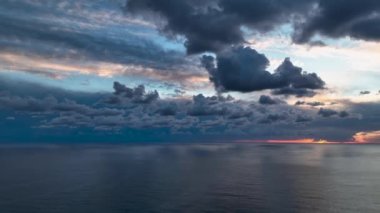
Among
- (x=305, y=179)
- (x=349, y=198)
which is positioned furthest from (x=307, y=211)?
(x=305, y=179)

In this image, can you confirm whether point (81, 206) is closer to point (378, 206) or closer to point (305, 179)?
point (378, 206)

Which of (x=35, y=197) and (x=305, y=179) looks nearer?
(x=35, y=197)

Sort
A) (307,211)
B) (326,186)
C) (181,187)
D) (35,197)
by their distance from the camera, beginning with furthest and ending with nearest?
(326,186), (181,187), (35,197), (307,211)

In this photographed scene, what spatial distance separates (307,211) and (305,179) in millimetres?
63474

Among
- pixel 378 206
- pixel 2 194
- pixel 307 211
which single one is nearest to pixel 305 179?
pixel 378 206

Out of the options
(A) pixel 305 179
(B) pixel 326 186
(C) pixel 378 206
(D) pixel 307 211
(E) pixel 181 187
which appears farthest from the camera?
(A) pixel 305 179

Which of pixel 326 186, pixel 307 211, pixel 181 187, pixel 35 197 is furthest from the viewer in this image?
pixel 326 186

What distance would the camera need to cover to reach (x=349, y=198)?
10725cm

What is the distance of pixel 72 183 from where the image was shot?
13112 centimetres

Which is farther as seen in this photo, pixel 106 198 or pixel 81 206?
pixel 106 198

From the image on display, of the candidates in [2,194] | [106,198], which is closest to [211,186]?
[106,198]

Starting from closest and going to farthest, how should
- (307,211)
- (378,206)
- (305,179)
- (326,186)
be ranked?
(307,211), (378,206), (326,186), (305,179)

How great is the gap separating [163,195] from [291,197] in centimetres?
3583

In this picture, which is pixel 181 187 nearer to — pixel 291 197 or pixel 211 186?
pixel 211 186
